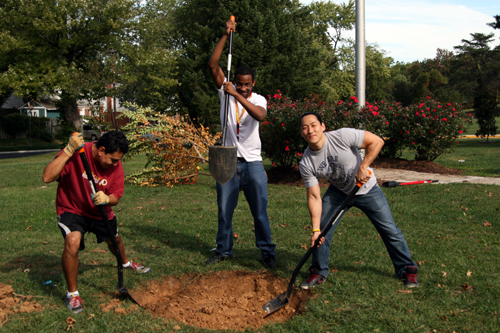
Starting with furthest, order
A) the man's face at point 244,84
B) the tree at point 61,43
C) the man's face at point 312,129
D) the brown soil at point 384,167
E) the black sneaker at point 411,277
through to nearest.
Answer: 1. the tree at point 61,43
2. the brown soil at point 384,167
3. the man's face at point 244,84
4. the black sneaker at point 411,277
5. the man's face at point 312,129

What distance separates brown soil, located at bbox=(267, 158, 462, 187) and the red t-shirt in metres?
6.36

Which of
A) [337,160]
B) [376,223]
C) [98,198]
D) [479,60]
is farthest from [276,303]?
[479,60]

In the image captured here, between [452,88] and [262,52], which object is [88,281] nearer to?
[262,52]

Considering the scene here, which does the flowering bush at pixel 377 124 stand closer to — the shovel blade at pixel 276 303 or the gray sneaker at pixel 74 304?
the shovel blade at pixel 276 303

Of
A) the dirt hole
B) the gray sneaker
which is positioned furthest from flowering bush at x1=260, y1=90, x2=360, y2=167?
the gray sneaker

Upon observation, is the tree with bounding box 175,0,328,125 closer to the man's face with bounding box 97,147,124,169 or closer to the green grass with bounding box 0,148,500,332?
the green grass with bounding box 0,148,500,332

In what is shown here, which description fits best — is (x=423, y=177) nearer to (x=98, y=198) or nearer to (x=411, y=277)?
(x=411, y=277)

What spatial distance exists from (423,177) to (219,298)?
7.75 meters

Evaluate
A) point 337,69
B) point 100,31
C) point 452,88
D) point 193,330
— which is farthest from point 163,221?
point 452,88

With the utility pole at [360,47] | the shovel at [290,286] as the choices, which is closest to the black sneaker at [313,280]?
the shovel at [290,286]

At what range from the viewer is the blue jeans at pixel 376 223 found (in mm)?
3902

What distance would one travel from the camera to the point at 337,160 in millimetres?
3830

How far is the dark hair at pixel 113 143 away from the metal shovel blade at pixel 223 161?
955 millimetres

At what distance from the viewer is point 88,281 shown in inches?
166
